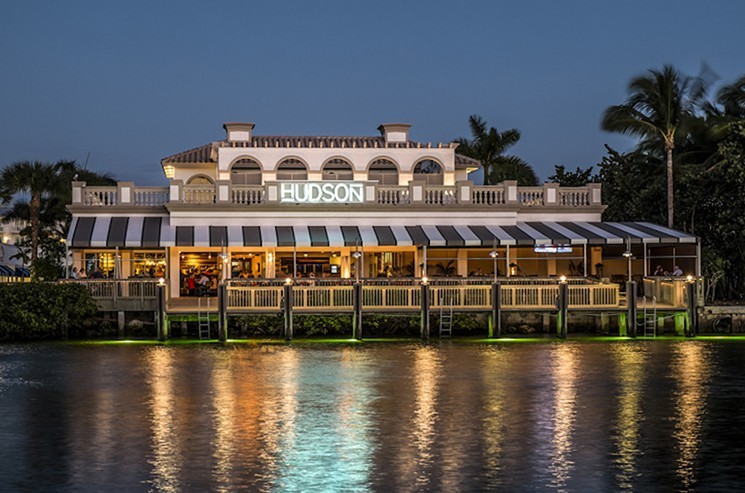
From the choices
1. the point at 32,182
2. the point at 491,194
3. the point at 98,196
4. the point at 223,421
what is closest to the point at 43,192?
the point at 32,182

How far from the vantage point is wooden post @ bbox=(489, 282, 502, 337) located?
42.6m

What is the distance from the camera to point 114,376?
107ft

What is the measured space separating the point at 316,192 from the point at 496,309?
1105 cm

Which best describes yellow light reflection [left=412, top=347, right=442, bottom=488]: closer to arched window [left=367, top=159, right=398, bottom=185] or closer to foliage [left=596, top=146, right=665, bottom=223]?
arched window [left=367, top=159, right=398, bottom=185]

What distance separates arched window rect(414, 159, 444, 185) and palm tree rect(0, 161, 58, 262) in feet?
69.2

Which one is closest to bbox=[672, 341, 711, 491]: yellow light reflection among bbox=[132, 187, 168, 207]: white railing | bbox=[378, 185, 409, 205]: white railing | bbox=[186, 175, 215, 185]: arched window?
bbox=[378, 185, 409, 205]: white railing

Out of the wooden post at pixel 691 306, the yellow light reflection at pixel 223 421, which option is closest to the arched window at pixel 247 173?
the yellow light reflection at pixel 223 421

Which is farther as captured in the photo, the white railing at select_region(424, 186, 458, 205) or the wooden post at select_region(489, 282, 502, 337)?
the white railing at select_region(424, 186, 458, 205)

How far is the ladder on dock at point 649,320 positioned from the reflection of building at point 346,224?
11.3 ft

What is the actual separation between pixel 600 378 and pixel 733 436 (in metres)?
Result: 8.63

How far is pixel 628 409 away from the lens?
2648 cm

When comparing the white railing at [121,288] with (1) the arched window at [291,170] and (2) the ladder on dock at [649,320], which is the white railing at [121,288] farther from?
(2) the ladder on dock at [649,320]

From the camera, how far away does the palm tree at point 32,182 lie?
61.4 metres

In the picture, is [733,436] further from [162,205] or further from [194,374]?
[162,205]
